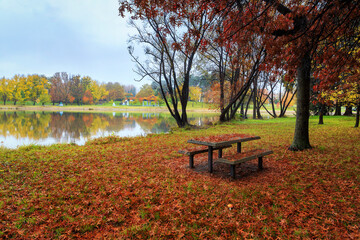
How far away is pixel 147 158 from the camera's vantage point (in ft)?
21.5

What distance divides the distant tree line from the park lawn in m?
69.2

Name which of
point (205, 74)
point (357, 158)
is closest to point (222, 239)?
point (357, 158)

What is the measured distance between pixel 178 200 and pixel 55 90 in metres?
79.0

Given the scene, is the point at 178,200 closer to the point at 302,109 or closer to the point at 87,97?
the point at 302,109

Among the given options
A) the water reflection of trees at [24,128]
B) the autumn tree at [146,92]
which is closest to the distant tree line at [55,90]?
the autumn tree at [146,92]

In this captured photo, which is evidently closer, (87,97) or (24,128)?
(24,128)

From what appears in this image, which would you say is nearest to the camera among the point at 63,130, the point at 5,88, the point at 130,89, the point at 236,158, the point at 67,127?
the point at 236,158

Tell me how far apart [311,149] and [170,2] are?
6.69 metres

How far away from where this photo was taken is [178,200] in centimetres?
358

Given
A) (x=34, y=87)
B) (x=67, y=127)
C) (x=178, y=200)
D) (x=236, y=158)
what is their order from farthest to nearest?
(x=34, y=87)
(x=67, y=127)
(x=236, y=158)
(x=178, y=200)

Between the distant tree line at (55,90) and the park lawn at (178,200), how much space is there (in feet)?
227

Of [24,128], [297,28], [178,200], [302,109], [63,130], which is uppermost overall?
[297,28]

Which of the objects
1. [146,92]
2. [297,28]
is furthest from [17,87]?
[297,28]

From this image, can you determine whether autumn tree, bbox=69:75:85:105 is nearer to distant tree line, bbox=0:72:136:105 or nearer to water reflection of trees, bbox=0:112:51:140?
distant tree line, bbox=0:72:136:105
